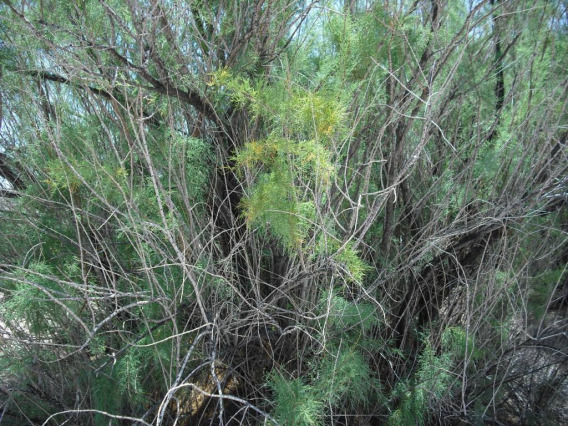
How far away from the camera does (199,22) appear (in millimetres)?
1992

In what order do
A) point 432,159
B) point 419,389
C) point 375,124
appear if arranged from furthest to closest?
1. point 432,159
2. point 419,389
3. point 375,124

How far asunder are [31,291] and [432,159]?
1648 millimetres

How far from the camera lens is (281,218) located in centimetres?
158

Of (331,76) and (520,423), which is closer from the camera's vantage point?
(331,76)

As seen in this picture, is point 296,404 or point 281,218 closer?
point 281,218

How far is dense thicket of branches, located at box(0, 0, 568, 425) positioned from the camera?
1771 mm

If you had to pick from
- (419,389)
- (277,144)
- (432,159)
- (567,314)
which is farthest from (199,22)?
(567,314)

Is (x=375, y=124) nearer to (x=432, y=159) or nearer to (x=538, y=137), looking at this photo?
(x=432, y=159)

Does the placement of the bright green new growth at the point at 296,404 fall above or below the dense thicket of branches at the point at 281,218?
below

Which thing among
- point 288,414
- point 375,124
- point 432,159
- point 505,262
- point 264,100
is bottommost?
point 288,414

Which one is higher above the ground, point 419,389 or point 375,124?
point 375,124

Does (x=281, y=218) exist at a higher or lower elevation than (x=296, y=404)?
higher

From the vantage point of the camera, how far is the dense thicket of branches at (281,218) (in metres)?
1.77

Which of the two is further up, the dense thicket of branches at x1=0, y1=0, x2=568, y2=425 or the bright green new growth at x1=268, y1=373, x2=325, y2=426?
the dense thicket of branches at x1=0, y1=0, x2=568, y2=425
